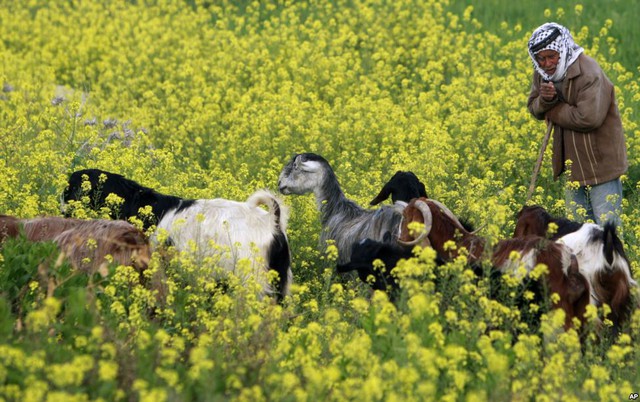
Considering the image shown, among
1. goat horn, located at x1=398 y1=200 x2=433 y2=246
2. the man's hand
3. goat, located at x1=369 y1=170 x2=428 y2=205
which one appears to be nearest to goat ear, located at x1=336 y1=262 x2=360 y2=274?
goat horn, located at x1=398 y1=200 x2=433 y2=246

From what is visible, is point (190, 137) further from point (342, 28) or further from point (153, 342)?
point (153, 342)

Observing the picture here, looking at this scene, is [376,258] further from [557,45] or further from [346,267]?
[557,45]

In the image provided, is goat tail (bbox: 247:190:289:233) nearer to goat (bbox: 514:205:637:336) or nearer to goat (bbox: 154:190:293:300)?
goat (bbox: 154:190:293:300)

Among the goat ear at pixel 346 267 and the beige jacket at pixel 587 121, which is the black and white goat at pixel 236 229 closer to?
the goat ear at pixel 346 267

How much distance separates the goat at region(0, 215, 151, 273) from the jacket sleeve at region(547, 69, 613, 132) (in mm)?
3972

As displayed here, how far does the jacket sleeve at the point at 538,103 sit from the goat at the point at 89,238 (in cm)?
390

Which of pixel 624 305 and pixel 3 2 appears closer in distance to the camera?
pixel 624 305

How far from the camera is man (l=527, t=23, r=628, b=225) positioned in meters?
9.55

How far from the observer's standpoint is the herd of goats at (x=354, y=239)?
7570 mm

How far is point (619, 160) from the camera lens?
386 inches

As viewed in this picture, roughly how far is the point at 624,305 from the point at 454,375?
2.37 meters

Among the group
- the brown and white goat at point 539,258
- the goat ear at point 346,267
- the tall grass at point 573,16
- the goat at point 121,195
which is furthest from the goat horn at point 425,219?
the tall grass at point 573,16

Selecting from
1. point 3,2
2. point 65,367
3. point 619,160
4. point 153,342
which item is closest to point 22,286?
point 153,342

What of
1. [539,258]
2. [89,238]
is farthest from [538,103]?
[89,238]
